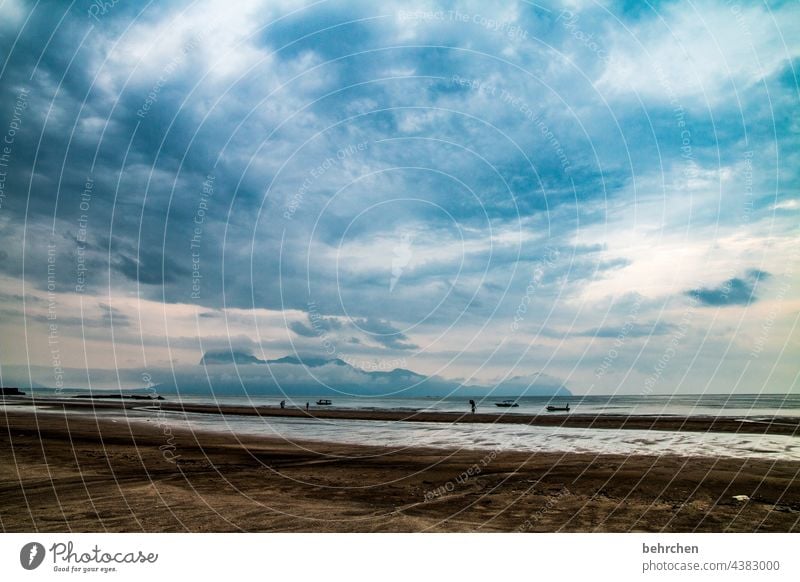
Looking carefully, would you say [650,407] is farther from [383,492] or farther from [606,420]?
[383,492]

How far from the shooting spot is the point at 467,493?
16.2 metres

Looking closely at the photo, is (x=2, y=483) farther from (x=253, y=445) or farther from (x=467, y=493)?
(x=467, y=493)

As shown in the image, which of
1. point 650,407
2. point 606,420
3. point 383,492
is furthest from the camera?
point 650,407

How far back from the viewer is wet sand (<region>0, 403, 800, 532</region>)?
13.1 m

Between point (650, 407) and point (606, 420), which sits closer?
point (606, 420)

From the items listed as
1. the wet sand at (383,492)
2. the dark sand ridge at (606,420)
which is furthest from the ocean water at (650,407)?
the wet sand at (383,492)

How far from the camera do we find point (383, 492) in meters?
16.5

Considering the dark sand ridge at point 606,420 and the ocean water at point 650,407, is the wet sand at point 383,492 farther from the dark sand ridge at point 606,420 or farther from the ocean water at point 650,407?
the ocean water at point 650,407

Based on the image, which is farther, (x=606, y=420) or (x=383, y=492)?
(x=606, y=420)

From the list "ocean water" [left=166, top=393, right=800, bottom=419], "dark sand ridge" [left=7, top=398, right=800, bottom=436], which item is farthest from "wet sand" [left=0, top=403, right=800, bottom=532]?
"ocean water" [left=166, top=393, right=800, bottom=419]

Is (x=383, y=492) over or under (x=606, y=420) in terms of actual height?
over

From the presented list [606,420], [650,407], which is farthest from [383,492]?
[650,407]

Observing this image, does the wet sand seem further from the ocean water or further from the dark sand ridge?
the ocean water

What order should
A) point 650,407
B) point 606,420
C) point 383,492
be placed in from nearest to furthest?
point 383,492, point 606,420, point 650,407
